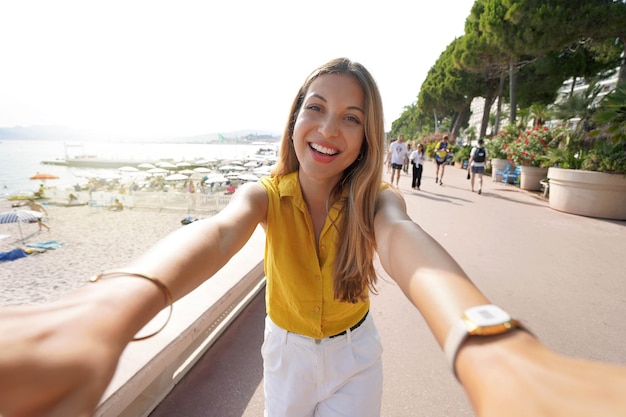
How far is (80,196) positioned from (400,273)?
2638 centimetres

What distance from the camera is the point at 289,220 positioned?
55.6 inches

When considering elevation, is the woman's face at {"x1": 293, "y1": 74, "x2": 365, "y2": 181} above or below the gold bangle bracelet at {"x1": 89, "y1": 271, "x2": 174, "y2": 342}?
above

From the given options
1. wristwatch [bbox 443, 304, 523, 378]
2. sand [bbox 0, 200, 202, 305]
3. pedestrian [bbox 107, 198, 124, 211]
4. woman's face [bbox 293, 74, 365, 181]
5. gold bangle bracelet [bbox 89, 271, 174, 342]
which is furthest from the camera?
pedestrian [bbox 107, 198, 124, 211]

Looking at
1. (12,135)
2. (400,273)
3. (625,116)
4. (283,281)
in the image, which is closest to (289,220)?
(283,281)

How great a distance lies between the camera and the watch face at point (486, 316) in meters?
0.59

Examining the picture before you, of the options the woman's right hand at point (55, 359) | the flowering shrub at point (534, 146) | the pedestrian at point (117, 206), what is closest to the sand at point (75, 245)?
the pedestrian at point (117, 206)

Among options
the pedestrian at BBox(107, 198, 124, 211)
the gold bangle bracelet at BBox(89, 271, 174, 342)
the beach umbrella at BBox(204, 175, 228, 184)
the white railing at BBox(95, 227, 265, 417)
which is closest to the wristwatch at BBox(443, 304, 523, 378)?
the gold bangle bracelet at BBox(89, 271, 174, 342)

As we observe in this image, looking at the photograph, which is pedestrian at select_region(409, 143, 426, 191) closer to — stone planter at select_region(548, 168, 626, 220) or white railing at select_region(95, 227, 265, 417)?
stone planter at select_region(548, 168, 626, 220)

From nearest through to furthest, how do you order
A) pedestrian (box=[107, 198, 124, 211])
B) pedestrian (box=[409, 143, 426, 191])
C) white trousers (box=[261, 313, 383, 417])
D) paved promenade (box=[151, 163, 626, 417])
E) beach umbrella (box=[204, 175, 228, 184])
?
white trousers (box=[261, 313, 383, 417])
paved promenade (box=[151, 163, 626, 417])
pedestrian (box=[409, 143, 426, 191])
pedestrian (box=[107, 198, 124, 211])
beach umbrella (box=[204, 175, 228, 184])

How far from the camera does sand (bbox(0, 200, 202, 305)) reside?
7.36m

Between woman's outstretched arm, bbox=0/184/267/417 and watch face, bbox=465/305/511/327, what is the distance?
0.69 meters

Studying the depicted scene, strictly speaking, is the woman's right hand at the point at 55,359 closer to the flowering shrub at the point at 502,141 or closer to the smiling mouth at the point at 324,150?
the smiling mouth at the point at 324,150

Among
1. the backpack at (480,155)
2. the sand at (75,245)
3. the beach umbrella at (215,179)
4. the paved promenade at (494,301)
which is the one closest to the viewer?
the paved promenade at (494,301)

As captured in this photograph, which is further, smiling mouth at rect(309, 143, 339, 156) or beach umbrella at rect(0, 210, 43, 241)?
beach umbrella at rect(0, 210, 43, 241)
